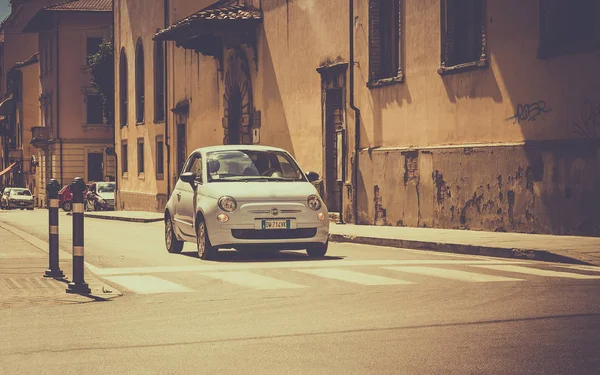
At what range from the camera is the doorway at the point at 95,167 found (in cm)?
7656

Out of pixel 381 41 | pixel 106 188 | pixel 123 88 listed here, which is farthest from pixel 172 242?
pixel 106 188

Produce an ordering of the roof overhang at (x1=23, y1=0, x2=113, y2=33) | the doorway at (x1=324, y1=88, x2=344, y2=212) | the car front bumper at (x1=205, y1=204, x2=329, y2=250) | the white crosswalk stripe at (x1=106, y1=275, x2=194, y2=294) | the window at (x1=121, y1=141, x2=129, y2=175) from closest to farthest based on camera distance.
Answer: the white crosswalk stripe at (x1=106, y1=275, x2=194, y2=294), the car front bumper at (x1=205, y1=204, x2=329, y2=250), the doorway at (x1=324, y1=88, x2=344, y2=212), the window at (x1=121, y1=141, x2=129, y2=175), the roof overhang at (x1=23, y1=0, x2=113, y2=33)

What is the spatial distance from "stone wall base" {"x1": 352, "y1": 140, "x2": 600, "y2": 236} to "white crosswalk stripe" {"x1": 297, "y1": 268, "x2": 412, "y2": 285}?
6.91m

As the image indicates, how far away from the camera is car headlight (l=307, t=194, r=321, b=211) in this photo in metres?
16.8

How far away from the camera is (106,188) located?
59.5 metres

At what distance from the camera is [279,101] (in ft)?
113

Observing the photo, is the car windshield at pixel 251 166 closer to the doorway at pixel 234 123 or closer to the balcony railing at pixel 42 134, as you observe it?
the doorway at pixel 234 123

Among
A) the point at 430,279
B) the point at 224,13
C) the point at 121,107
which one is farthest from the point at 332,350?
the point at 121,107

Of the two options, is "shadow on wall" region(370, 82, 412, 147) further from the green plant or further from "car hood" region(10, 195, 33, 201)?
"car hood" region(10, 195, 33, 201)

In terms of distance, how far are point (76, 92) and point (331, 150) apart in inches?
1876

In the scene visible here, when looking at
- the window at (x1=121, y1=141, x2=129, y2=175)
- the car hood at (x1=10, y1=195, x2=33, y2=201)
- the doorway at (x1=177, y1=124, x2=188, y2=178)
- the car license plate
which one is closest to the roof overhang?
the car hood at (x1=10, y1=195, x2=33, y2=201)

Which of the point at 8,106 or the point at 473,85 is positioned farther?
the point at 8,106

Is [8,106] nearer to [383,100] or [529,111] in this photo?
[383,100]

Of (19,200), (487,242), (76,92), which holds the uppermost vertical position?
(76,92)
